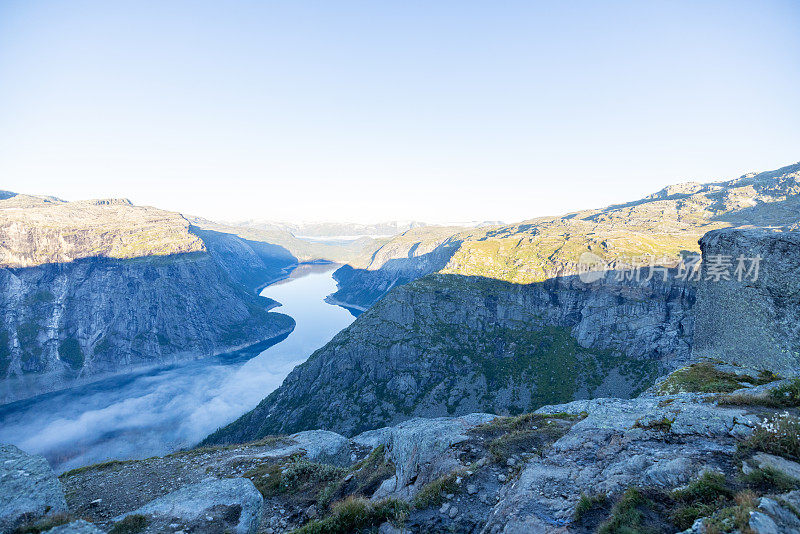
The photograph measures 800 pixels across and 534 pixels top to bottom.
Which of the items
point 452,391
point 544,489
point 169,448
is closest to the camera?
point 544,489

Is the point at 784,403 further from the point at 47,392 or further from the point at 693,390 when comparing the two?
the point at 47,392

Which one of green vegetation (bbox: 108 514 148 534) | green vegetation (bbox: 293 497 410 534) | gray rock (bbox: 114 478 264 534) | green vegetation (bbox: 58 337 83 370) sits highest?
green vegetation (bbox: 293 497 410 534)

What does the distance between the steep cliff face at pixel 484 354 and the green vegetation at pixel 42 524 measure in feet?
347

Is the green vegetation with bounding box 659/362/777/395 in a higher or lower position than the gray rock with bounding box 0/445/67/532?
lower

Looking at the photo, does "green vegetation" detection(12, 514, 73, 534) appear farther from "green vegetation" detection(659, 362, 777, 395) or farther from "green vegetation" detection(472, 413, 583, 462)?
"green vegetation" detection(659, 362, 777, 395)

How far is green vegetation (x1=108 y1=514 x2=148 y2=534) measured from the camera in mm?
12891

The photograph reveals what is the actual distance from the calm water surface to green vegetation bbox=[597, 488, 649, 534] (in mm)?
162645

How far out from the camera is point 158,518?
14.2 m

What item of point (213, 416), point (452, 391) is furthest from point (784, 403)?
point (213, 416)

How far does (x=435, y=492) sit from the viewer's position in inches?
464

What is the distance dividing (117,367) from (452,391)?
8332 inches

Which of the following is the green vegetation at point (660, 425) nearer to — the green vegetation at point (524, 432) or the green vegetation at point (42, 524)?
the green vegetation at point (524, 432)

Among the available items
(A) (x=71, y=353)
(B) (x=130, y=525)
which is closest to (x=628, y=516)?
(B) (x=130, y=525)

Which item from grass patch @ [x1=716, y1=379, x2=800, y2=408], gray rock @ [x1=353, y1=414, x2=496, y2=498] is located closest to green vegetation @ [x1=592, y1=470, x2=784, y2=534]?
gray rock @ [x1=353, y1=414, x2=496, y2=498]
